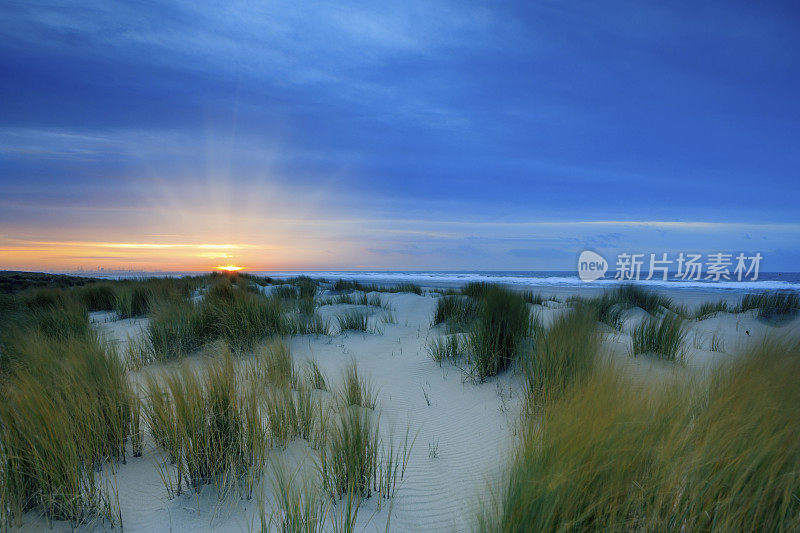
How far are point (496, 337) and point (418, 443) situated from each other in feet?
5.60

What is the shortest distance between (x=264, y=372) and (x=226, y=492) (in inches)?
67.1

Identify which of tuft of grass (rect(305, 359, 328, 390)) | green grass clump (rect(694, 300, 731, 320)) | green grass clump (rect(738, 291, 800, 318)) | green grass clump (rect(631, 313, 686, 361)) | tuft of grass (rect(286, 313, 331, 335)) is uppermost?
green grass clump (rect(738, 291, 800, 318))

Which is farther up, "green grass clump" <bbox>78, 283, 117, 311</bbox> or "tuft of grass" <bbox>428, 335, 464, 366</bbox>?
"tuft of grass" <bbox>428, 335, 464, 366</bbox>

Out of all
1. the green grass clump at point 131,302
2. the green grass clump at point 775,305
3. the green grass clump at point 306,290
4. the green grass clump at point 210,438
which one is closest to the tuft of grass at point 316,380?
the green grass clump at point 210,438

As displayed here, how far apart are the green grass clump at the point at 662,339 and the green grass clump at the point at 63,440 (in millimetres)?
5356

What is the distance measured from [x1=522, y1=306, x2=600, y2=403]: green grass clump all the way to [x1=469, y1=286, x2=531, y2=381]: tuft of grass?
554mm

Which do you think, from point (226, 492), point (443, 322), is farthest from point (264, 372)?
point (443, 322)

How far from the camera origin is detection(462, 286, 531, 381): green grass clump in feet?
14.6

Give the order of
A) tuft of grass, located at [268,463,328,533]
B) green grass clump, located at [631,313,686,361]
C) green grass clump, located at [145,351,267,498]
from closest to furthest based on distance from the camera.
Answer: tuft of grass, located at [268,463,328,533], green grass clump, located at [145,351,267,498], green grass clump, located at [631,313,686,361]

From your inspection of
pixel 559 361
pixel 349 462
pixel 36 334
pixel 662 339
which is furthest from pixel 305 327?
pixel 662 339

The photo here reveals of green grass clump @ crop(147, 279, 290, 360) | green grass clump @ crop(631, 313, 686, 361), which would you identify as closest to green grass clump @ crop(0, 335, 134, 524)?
green grass clump @ crop(147, 279, 290, 360)

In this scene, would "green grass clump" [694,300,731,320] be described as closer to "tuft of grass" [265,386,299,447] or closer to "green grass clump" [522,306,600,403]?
"green grass clump" [522,306,600,403]

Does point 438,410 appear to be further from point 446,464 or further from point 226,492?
point 226,492

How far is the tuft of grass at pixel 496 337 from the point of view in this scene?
4461 millimetres
